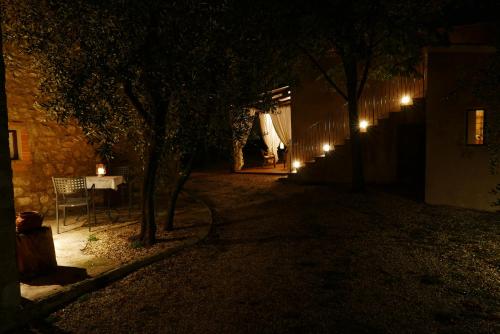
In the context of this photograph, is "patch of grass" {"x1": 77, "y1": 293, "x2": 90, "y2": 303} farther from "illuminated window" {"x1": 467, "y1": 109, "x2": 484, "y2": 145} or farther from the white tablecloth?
"illuminated window" {"x1": 467, "y1": 109, "x2": 484, "y2": 145}

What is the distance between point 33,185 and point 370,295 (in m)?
7.27

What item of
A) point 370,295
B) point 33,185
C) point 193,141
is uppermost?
point 193,141

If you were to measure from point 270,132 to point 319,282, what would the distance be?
14527mm

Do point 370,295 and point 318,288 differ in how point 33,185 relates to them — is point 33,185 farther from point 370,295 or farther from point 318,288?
point 370,295

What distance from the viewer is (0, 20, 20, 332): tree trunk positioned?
3.57 meters

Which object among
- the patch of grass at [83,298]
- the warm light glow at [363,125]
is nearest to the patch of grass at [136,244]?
the patch of grass at [83,298]

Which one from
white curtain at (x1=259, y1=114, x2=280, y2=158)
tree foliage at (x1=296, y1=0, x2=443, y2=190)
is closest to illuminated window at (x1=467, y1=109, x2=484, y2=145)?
tree foliage at (x1=296, y1=0, x2=443, y2=190)

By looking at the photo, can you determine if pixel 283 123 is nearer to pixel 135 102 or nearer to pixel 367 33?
pixel 367 33

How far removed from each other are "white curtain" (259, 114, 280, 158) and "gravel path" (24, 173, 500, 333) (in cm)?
1086

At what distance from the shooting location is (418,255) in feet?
18.7

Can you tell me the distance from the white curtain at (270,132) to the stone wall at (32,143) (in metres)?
11.0

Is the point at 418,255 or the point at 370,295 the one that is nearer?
the point at 370,295

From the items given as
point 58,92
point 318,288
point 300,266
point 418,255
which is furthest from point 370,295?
point 58,92

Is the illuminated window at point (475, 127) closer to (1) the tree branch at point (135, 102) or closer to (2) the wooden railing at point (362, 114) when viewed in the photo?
(2) the wooden railing at point (362, 114)
